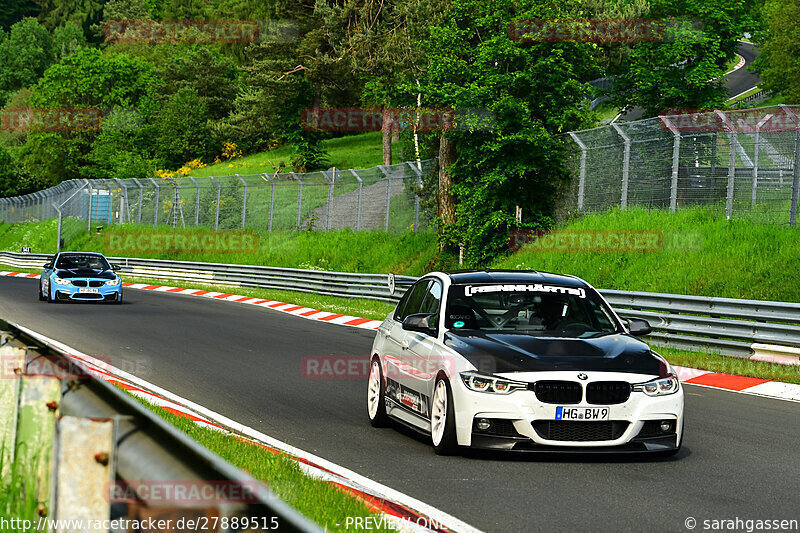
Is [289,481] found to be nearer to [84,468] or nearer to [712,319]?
[84,468]

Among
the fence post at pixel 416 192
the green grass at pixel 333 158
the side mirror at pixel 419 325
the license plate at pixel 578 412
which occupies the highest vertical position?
the green grass at pixel 333 158

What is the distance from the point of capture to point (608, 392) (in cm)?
794

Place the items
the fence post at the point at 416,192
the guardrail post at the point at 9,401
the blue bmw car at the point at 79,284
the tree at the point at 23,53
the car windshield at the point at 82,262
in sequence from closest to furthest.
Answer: the guardrail post at the point at 9,401
the blue bmw car at the point at 79,284
the car windshield at the point at 82,262
the fence post at the point at 416,192
the tree at the point at 23,53

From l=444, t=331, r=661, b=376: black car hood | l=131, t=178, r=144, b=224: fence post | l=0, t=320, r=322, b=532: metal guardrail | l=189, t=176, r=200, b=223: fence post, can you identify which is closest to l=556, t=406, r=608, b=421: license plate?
l=444, t=331, r=661, b=376: black car hood

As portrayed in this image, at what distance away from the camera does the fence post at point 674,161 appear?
23.5m

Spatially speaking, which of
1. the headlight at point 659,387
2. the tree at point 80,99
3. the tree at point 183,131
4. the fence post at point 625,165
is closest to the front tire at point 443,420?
the headlight at point 659,387

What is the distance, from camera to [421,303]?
10.0 metres

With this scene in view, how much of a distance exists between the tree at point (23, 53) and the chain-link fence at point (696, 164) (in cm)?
13937

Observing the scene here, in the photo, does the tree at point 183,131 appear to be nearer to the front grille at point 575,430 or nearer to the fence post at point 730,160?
the fence post at point 730,160

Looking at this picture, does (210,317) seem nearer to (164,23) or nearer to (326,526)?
(326,526)

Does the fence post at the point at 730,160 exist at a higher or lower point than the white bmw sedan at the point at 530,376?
higher

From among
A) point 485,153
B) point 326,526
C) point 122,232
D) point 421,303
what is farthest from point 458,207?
point 122,232

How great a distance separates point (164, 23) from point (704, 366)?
126361 mm

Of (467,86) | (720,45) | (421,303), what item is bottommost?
(421,303)
